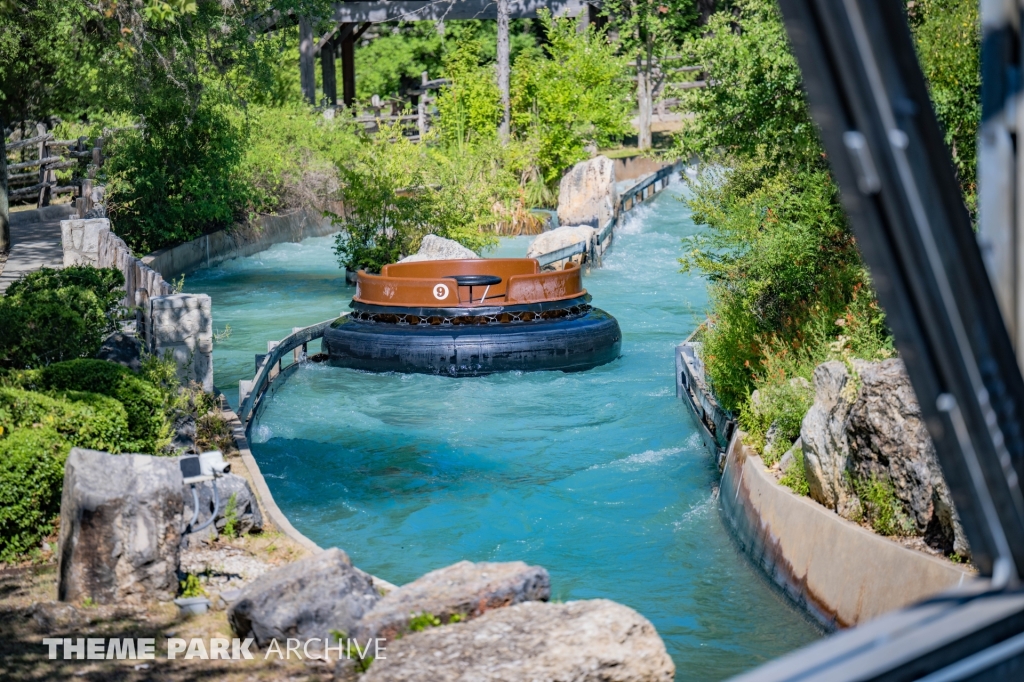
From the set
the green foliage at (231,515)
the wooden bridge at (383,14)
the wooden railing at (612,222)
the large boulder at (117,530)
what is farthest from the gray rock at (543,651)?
the wooden bridge at (383,14)

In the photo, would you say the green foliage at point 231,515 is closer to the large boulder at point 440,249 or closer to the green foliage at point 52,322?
the green foliage at point 52,322

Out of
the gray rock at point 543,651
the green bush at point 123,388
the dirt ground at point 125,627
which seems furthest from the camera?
the green bush at point 123,388

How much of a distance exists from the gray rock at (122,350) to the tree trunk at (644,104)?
94.8 ft

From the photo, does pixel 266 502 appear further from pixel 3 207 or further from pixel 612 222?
pixel 612 222

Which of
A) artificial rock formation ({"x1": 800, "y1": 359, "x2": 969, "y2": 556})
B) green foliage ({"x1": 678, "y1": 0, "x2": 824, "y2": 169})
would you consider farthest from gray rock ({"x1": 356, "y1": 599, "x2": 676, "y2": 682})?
green foliage ({"x1": 678, "y1": 0, "x2": 824, "y2": 169})

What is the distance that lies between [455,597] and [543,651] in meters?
0.90

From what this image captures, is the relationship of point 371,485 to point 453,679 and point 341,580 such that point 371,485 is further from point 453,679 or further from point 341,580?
point 453,679

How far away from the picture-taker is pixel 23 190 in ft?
89.4

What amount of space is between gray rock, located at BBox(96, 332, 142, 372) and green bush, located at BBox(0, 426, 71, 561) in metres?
3.37

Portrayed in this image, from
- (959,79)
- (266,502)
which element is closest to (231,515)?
(266,502)

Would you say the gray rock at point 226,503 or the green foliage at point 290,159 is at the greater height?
the green foliage at point 290,159

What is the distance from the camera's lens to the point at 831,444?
27.7 feet

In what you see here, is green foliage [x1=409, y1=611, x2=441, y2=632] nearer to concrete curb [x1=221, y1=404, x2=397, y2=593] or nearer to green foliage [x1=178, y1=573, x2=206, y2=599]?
concrete curb [x1=221, y1=404, x2=397, y2=593]

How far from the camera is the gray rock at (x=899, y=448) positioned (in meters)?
7.45
